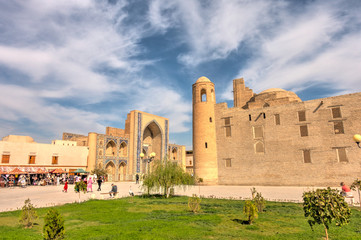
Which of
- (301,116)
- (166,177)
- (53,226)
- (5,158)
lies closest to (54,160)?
(5,158)

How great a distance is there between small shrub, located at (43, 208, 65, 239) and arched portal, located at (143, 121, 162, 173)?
1401 inches

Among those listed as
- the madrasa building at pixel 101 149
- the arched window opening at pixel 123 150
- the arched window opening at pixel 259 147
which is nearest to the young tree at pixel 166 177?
the arched window opening at pixel 259 147

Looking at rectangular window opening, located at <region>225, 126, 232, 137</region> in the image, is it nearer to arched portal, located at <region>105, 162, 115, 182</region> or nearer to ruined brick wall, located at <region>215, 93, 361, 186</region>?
ruined brick wall, located at <region>215, 93, 361, 186</region>

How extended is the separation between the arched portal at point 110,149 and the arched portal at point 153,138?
6790mm

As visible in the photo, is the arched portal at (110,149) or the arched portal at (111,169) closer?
the arched portal at (111,169)

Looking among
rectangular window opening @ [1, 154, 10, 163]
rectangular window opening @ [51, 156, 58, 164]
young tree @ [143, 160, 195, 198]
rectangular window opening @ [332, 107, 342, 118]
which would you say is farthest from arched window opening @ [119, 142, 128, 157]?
rectangular window opening @ [332, 107, 342, 118]

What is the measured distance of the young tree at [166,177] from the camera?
14508mm

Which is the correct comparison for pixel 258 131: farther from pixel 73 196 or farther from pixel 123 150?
pixel 123 150

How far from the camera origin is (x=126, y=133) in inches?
1505

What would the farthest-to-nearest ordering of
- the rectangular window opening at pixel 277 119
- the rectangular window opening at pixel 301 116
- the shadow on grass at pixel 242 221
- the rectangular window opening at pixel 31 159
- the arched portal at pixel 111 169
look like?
the arched portal at pixel 111 169
the rectangular window opening at pixel 31 159
the rectangular window opening at pixel 277 119
the rectangular window opening at pixel 301 116
the shadow on grass at pixel 242 221

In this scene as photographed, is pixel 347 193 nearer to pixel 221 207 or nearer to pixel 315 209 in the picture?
pixel 221 207

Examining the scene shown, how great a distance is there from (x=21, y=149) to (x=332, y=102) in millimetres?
33627

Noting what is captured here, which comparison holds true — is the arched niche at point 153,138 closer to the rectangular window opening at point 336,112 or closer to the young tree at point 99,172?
the young tree at point 99,172

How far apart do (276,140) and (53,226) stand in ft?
71.0
